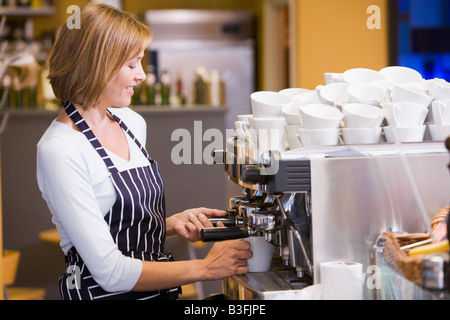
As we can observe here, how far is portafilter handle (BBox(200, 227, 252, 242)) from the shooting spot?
145cm

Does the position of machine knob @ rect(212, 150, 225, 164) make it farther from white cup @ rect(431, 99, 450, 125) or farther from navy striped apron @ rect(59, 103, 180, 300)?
white cup @ rect(431, 99, 450, 125)

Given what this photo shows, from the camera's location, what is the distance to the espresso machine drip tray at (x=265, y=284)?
135 centimetres

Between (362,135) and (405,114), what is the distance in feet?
0.32

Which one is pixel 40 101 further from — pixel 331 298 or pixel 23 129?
pixel 331 298

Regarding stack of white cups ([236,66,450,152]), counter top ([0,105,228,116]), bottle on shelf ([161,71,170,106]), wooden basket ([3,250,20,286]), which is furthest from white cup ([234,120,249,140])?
bottle on shelf ([161,71,170,106])

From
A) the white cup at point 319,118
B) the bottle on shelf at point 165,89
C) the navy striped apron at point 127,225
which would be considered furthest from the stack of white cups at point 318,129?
the bottle on shelf at point 165,89

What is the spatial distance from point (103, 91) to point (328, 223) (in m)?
0.58

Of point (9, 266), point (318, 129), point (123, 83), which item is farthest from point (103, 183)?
point (9, 266)

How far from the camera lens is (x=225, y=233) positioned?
4.74 ft

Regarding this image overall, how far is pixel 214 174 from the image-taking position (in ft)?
12.8

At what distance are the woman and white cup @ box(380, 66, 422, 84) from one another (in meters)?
0.55

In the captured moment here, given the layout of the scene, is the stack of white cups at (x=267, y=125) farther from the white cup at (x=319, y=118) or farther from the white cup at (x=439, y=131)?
the white cup at (x=439, y=131)

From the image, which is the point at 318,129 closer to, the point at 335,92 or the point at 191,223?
the point at 335,92
